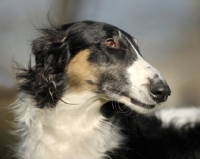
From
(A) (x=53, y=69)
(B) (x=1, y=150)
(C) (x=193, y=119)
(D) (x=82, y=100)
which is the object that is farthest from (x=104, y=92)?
(B) (x=1, y=150)

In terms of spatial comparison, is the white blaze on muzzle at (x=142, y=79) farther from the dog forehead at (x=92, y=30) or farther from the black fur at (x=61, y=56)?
the dog forehead at (x=92, y=30)

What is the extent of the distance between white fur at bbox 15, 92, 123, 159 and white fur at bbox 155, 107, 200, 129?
73cm

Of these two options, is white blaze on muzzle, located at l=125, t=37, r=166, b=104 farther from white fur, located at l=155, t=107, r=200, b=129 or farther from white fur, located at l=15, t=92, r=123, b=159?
white fur, located at l=155, t=107, r=200, b=129

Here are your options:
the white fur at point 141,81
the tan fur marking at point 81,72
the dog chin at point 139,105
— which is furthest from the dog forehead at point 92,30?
the dog chin at point 139,105

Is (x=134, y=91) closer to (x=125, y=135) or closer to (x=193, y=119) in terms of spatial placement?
(x=125, y=135)

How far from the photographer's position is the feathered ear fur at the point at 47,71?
3.00 m

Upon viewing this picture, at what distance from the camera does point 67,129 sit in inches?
118

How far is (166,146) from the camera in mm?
3408

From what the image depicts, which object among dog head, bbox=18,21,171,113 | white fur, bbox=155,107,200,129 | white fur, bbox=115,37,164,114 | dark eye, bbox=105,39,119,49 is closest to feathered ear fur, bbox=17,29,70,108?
dog head, bbox=18,21,171,113

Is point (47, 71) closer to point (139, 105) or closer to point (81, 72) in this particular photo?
point (81, 72)

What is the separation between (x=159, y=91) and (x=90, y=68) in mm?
609

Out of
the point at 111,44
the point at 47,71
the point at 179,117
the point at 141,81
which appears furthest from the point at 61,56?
the point at 179,117

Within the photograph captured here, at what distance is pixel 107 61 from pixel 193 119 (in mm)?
1194

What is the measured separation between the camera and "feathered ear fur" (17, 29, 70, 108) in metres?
3.00
